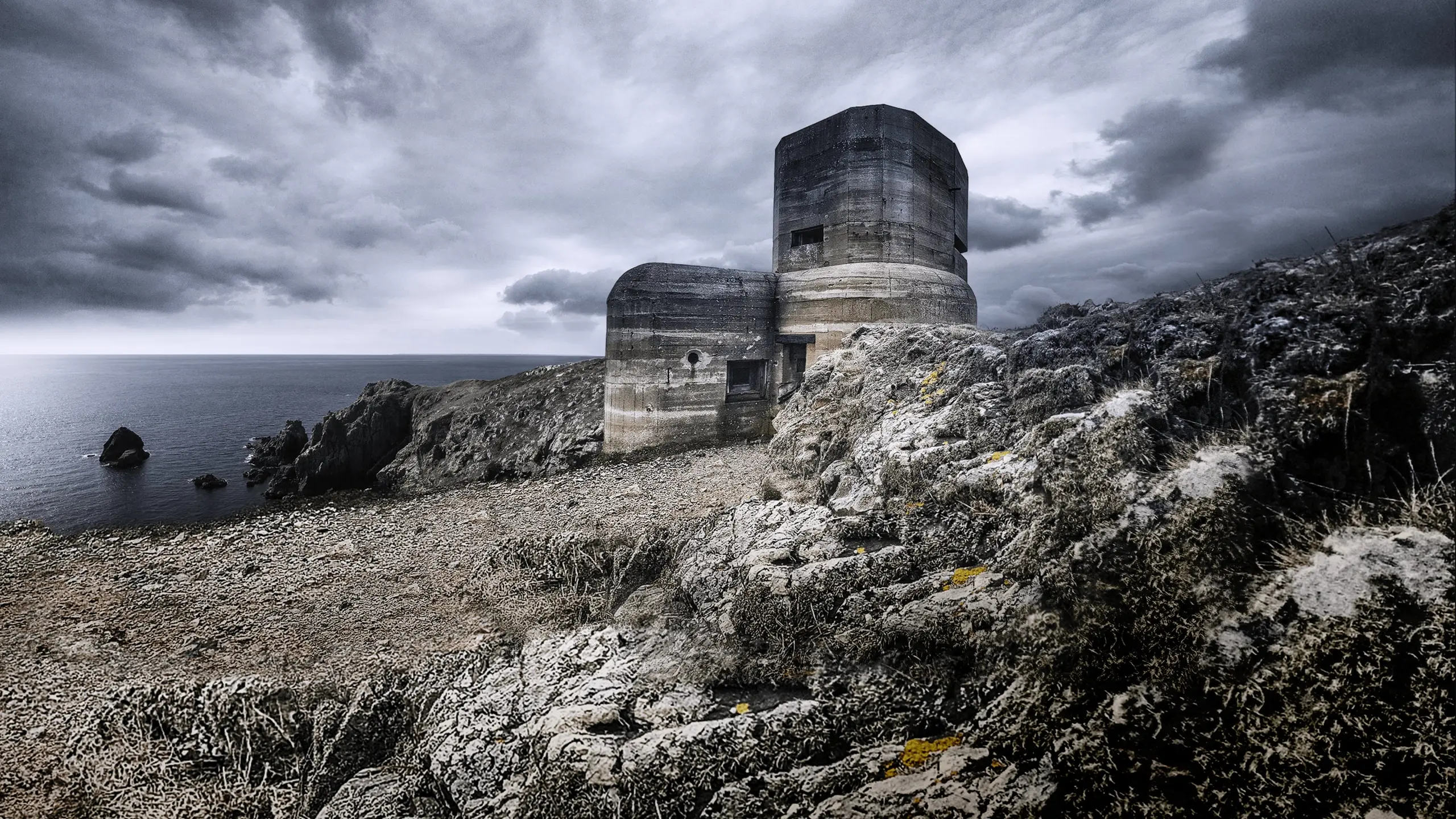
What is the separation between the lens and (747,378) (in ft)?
53.8

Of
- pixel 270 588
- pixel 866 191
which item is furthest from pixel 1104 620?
pixel 866 191

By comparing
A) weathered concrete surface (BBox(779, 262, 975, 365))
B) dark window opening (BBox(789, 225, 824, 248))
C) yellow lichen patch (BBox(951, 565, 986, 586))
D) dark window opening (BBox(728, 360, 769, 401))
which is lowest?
yellow lichen patch (BBox(951, 565, 986, 586))

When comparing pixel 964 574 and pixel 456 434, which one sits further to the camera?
pixel 456 434

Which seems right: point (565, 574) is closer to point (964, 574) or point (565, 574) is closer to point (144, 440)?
point (964, 574)

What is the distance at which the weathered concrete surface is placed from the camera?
14.0 metres

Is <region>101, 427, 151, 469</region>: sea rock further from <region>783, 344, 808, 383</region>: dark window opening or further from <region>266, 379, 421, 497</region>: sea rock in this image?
<region>783, 344, 808, 383</region>: dark window opening

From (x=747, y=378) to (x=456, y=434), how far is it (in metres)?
16.4

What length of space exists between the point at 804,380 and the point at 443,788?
289 inches

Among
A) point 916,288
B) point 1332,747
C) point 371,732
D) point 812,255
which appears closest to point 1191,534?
point 1332,747

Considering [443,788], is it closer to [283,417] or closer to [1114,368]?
[1114,368]

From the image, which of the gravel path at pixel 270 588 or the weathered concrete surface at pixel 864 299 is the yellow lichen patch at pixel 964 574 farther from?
the weathered concrete surface at pixel 864 299

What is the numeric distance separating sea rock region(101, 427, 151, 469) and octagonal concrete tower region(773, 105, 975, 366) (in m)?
40.8

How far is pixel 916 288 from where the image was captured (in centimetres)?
1412

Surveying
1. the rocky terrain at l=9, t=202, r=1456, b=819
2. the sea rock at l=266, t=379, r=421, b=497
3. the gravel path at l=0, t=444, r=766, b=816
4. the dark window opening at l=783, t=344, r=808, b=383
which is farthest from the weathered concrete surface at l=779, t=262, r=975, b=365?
the sea rock at l=266, t=379, r=421, b=497
